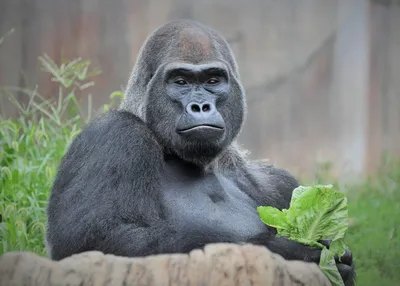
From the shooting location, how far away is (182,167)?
4805 mm

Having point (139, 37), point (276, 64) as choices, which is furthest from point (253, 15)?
point (139, 37)

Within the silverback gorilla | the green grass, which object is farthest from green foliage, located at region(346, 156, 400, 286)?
the silverback gorilla

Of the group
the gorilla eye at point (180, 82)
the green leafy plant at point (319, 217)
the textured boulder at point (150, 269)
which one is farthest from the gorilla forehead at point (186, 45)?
the textured boulder at point (150, 269)

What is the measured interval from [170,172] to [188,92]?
476 millimetres

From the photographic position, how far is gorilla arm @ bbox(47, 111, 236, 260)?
4070 millimetres

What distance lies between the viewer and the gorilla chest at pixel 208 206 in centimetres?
451

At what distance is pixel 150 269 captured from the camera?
11.1 ft

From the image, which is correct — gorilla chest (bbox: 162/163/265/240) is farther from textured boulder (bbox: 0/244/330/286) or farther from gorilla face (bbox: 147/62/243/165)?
textured boulder (bbox: 0/244/330/286)

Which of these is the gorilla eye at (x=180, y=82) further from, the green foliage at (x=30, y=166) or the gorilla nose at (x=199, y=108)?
the green foliage at (x=30, y=166)

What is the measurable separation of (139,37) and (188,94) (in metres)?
4.60

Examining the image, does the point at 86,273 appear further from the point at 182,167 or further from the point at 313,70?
the point at 313,70

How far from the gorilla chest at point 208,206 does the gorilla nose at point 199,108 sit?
0.38 meters

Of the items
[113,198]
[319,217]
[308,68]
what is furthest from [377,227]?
[113,198]

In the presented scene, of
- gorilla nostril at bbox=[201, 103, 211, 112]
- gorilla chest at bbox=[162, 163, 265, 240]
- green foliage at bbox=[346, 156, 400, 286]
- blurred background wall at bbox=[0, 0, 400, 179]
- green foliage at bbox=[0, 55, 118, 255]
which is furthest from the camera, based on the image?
blurred background wall at bbox=[0, 0, 400, 179]
